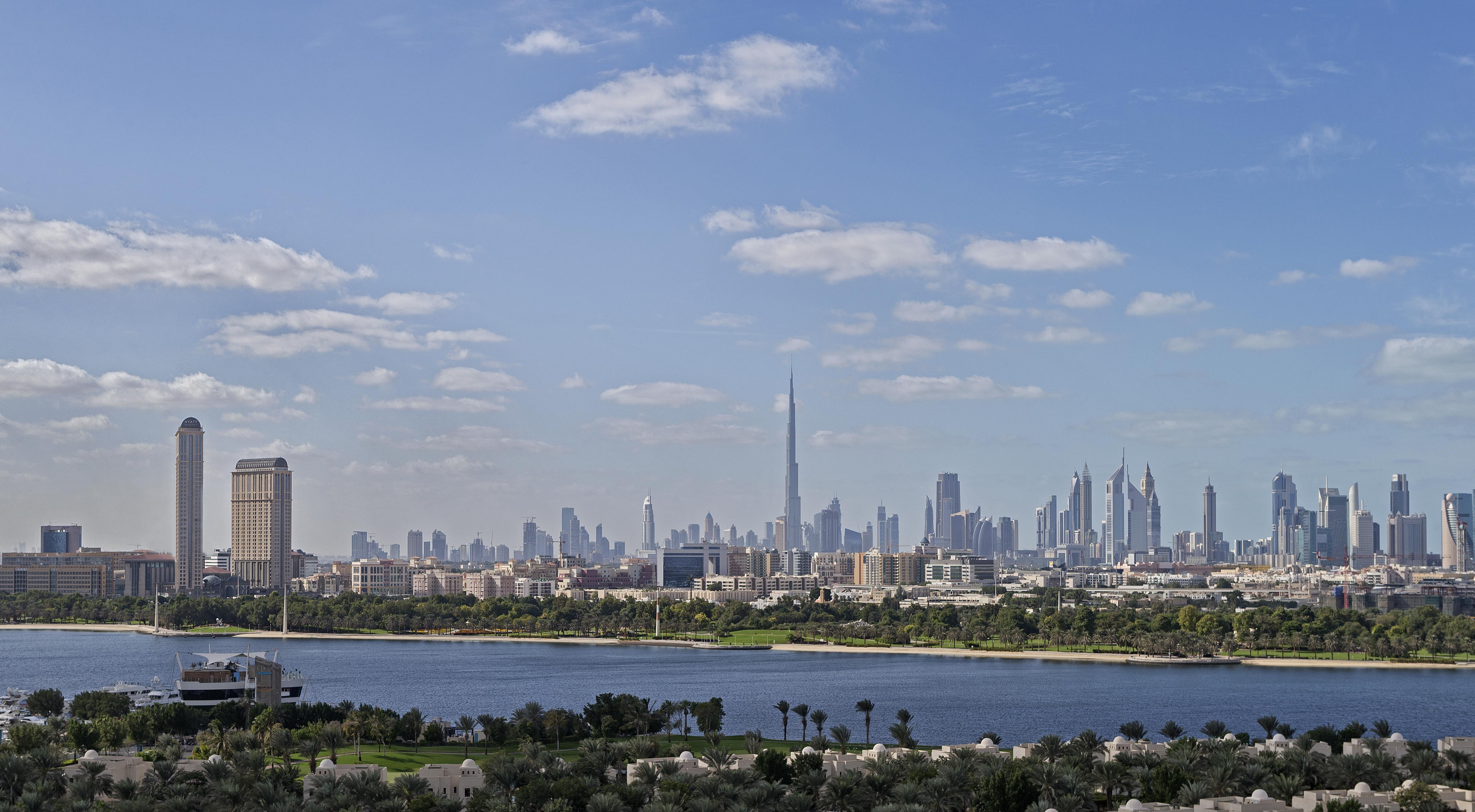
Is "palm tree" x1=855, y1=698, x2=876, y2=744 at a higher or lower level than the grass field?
higher

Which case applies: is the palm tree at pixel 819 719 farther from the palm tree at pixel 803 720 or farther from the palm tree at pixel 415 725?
the palm tree at pixel 415 725

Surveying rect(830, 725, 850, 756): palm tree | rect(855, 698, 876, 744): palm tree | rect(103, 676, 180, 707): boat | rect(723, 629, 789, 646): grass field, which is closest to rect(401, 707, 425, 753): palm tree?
rect(103, 676, 180, 707): boat

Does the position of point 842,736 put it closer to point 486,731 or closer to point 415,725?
point 486,731

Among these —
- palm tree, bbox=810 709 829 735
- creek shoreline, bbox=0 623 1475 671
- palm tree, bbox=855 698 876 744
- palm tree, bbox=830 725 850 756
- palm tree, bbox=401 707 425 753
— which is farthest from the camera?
creek shoreline, bbox=0 623 1475 671

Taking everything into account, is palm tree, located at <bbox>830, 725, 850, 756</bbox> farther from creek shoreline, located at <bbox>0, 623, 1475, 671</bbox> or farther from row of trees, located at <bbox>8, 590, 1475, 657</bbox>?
row of trees, located at <bbox>8, 590, 1475, 657</bbox>

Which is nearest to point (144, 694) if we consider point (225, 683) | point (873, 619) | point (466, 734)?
point (225, 683)

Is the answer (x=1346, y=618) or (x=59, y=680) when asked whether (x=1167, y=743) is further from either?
(x=1346, y=618)

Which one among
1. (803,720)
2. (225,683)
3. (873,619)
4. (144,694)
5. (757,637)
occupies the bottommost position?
(757,637)
